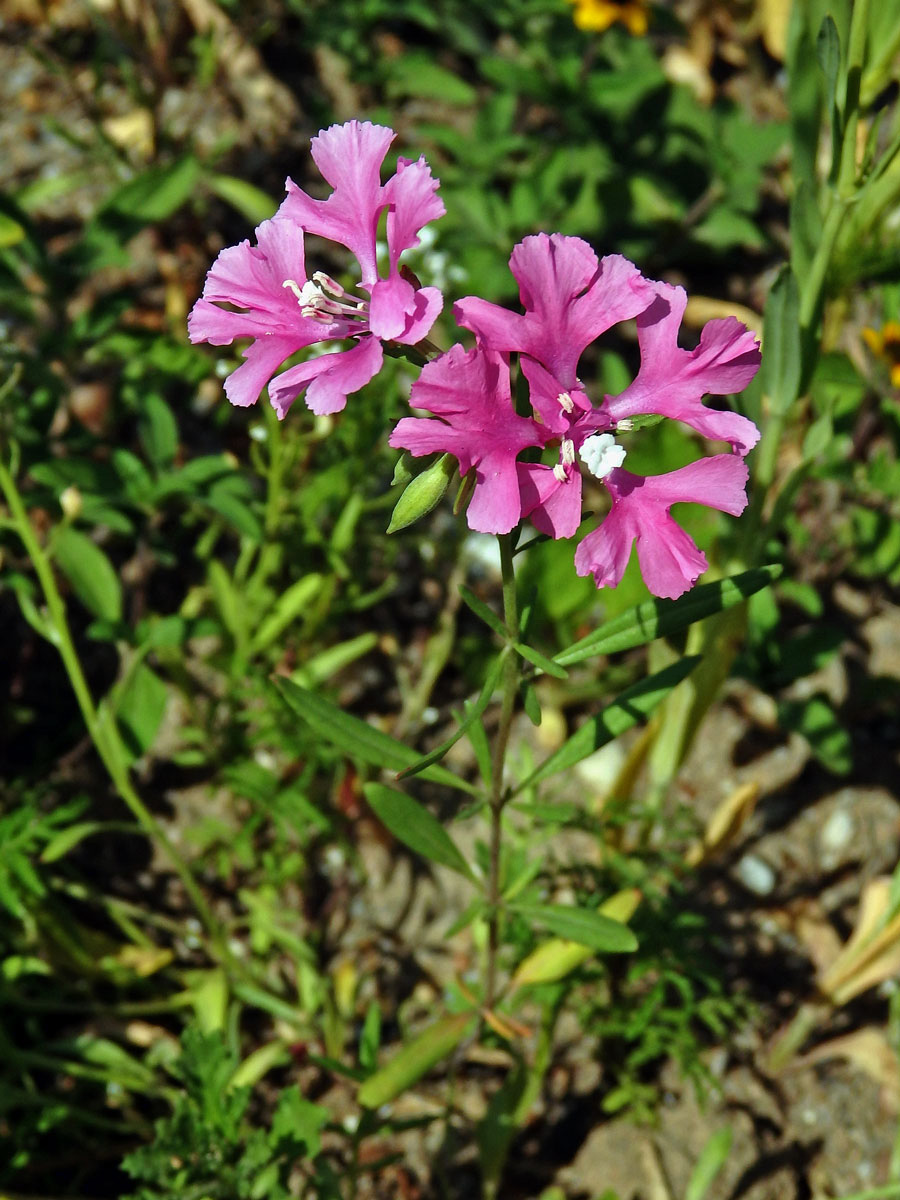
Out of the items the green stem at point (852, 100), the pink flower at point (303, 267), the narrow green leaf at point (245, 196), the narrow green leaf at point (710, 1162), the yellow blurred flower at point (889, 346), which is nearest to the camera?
the pink flower at point (303, 267)

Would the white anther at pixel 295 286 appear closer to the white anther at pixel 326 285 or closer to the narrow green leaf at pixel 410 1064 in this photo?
the white anther at pixel 326 285

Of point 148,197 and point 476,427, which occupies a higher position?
point 476,427

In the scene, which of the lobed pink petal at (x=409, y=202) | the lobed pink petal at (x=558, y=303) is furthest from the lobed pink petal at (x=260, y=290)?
the lobed pink petal at (x=558, y=303)

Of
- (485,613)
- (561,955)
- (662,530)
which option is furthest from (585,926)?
(662,530)

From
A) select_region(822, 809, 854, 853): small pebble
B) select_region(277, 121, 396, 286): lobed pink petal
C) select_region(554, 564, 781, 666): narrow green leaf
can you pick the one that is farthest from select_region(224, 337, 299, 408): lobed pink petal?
select_region(822, 809, 854, 853): small pebble

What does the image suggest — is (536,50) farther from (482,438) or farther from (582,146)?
(482,438)

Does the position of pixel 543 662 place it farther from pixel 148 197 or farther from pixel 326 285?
pixel 148 197
